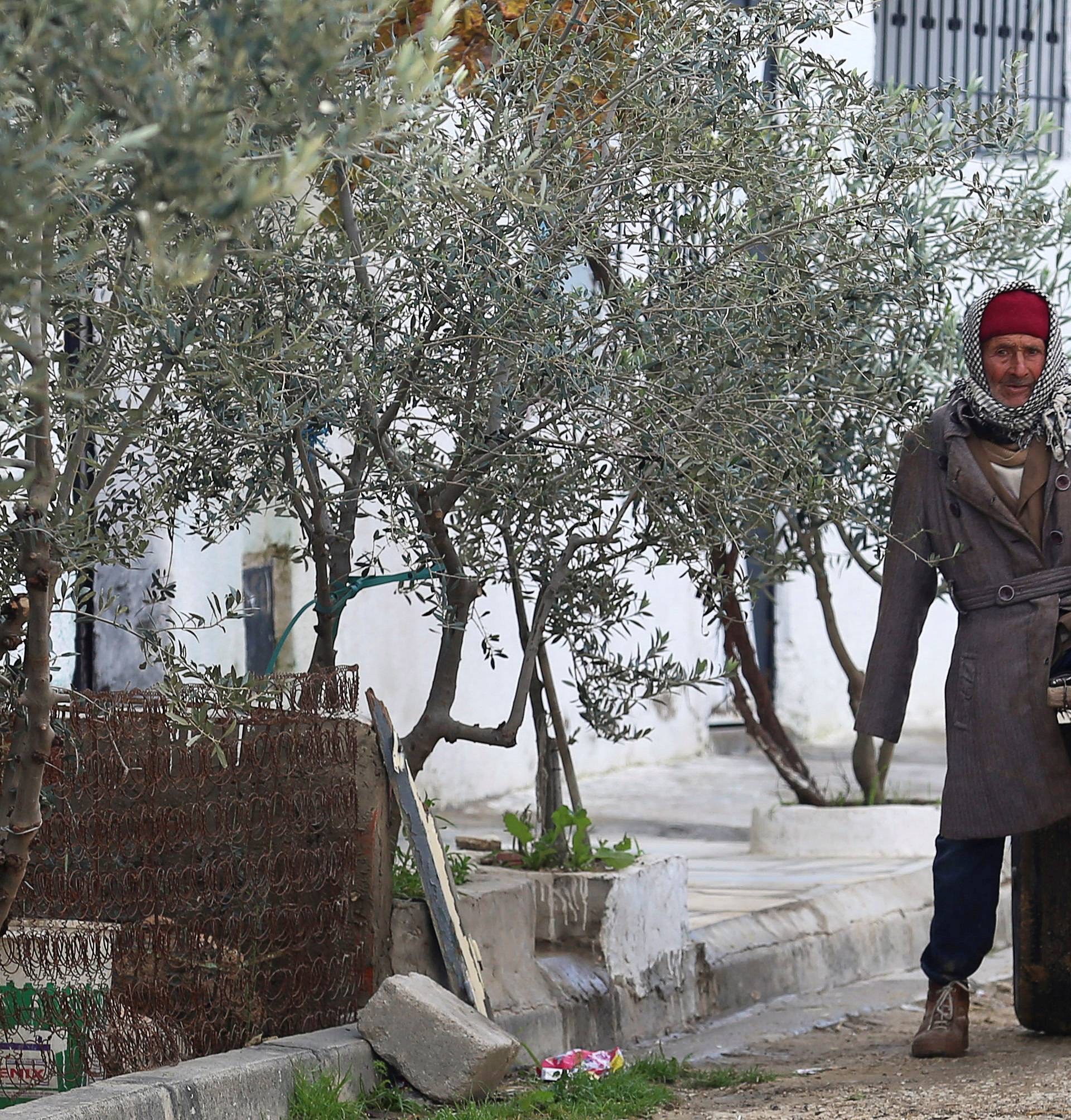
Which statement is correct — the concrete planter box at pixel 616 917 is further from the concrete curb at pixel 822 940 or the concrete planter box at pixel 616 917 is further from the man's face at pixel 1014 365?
the man's face at pixel 1014 365

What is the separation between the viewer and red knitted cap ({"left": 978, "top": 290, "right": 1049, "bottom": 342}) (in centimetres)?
476

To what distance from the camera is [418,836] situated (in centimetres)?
442

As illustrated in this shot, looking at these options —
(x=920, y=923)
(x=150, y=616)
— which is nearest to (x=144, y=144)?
(x=150, y=616)

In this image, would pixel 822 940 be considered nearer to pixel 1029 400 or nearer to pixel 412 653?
pixel 1029 400

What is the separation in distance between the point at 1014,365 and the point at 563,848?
1997mm

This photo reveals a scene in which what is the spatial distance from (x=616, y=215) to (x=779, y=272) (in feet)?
1.43

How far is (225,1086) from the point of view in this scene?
3.76 m

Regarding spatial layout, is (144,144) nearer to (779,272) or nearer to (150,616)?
(150,616)

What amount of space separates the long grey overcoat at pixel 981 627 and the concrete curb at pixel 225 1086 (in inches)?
70.2

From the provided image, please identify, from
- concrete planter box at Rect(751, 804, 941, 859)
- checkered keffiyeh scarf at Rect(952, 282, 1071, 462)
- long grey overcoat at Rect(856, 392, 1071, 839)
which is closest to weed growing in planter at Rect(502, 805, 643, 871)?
Result: long grey overcoat at Rect(856, 392, 1071, 839)

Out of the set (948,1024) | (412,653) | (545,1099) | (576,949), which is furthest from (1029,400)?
(412,653)

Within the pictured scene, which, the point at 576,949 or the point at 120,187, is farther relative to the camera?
the point at 576,949

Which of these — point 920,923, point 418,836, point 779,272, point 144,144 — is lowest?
point 920,923

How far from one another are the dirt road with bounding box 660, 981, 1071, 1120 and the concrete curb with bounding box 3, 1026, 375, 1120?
0.83 m
